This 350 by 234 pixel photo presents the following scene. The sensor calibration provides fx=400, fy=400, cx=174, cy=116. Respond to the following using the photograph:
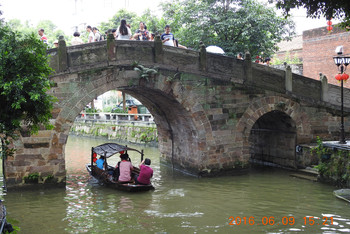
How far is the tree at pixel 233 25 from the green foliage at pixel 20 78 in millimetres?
13979

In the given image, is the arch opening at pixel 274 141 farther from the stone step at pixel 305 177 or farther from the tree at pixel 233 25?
the tree at pixel 233 25

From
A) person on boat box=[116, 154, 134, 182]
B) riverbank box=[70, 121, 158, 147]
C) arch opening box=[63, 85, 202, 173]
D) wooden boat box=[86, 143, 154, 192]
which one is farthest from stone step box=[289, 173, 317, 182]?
riverbank box=[70, 121, 158, 147]

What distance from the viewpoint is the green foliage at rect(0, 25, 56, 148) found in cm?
644

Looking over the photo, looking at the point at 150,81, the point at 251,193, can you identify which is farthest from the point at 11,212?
the point at 251,193

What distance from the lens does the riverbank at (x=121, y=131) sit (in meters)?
24.2

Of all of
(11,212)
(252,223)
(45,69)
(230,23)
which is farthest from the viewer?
(230,23)

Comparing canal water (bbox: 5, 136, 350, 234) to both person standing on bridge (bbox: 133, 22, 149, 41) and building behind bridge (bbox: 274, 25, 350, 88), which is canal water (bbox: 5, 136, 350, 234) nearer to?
person standing on bridge (bbox: 133, 22, 149, 41)

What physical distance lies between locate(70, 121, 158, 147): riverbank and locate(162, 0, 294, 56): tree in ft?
20.2

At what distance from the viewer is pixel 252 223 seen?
9.41 metres

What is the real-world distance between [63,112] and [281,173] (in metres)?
8.49

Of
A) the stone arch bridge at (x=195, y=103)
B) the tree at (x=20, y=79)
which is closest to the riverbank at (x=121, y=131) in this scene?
the stone arch bridge at (x=195, y=103)

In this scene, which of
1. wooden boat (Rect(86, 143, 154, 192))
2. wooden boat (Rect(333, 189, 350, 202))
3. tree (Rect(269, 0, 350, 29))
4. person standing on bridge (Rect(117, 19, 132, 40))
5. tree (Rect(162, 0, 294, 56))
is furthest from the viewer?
tree (Rect(162, 0, 294, 56))

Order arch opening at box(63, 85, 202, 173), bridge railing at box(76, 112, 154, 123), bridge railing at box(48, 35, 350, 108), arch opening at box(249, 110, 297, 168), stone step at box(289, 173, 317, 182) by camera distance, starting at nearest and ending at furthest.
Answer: bridge railing at box(48, 35, 350, 108)
stone step at box(289, 173, 317, 182)
arch opening at box(63, 85, 202, 173)
arch opening at box(249, 110, 297, 168)
bridge railing at box(76, 112, 154, 123)

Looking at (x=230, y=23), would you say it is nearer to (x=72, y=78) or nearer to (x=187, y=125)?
(x=187, y=125)
